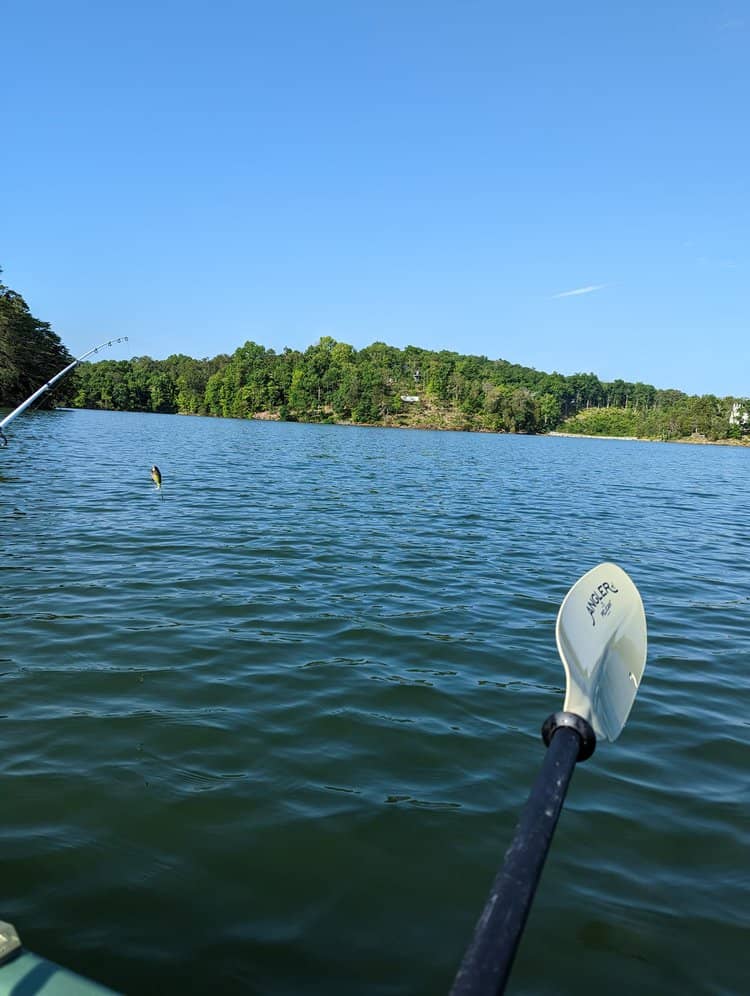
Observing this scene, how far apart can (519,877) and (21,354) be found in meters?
79.1

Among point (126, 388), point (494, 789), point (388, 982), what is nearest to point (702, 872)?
point (494, 789)

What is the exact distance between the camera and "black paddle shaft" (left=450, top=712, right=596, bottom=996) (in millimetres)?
1380

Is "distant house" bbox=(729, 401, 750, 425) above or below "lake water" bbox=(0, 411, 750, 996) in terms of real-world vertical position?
above

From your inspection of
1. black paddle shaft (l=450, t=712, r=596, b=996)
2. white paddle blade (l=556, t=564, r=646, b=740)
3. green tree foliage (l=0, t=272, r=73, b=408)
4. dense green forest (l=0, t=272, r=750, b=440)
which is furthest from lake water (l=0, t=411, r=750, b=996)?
dense green forest (l=0, t=272, r=750, b=440)

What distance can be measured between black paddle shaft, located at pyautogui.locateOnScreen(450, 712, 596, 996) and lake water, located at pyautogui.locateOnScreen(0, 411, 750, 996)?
1.44 meters

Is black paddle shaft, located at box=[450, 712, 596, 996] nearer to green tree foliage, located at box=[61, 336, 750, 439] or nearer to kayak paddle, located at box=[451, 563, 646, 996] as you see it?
kayak paddle, located at box=[451, 563, 646, 996]

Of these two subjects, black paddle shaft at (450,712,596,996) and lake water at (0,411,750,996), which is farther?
lake water at (0,411,750,996)

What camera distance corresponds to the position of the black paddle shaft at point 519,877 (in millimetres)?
1380

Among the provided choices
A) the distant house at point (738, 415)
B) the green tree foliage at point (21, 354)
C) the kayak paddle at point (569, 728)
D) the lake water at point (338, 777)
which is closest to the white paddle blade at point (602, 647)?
the kayak paddle at point (569, 728)

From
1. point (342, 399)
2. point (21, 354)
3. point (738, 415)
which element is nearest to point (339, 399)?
point (342, 399)

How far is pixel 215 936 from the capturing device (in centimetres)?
306

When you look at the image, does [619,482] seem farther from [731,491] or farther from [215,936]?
[215,936]

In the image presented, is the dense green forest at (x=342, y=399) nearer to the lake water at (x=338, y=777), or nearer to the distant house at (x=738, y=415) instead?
the distant house at (x=738, y=415)

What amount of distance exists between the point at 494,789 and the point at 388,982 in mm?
1778
